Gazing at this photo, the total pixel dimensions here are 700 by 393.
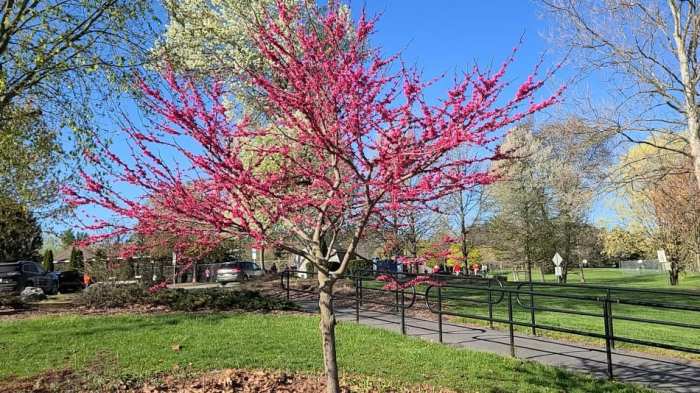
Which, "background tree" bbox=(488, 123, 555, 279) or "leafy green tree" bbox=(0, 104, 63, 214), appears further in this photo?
"background tree" bbox=(488, 123, 555, 279)

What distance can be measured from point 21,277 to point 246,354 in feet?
56.0

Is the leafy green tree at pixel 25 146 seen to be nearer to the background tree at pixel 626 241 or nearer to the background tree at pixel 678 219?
the background tree at pixel 678 219

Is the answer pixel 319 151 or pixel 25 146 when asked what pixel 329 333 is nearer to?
pixel 319 151

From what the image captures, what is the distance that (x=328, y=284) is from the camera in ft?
13.8

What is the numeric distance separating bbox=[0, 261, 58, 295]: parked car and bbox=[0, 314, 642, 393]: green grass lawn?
38.9 feet

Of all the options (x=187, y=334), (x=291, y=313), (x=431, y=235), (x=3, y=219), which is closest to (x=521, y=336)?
(x=291, y=313)

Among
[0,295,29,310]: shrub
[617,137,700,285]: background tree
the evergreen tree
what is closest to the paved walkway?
[0,295,29,310]: shrub

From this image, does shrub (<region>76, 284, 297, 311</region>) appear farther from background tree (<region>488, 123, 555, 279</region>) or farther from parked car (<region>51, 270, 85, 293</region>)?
background tree (<region>488, 123, 555, 279</region>)

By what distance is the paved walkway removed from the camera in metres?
6.36

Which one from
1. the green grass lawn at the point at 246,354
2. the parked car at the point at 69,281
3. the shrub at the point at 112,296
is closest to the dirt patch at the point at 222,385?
the green grass lawn at the point at 246,354

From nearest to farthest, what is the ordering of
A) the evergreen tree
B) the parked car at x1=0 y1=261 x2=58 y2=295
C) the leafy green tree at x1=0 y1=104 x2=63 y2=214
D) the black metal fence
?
the black metal fence < the leafy green tree at x1=0 y1=104 x2=63 y2=214 < the evergreen tree < the parked car at x1=0 y1=261 x2=58 y2=295

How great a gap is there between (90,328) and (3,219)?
29.5 feet

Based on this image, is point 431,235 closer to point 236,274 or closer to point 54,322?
point 236,274

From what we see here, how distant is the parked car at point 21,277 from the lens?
18.9 m
